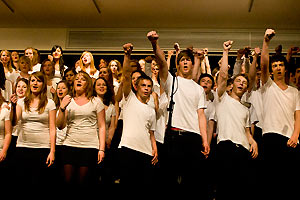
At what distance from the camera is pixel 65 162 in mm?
3102

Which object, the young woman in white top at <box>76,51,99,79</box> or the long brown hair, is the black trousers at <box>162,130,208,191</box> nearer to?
the long brown hair

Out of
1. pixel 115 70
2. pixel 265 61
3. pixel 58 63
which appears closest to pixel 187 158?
pixel 265 61

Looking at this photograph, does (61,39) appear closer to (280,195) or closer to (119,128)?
(119,128)

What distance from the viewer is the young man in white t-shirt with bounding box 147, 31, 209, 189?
10.3ft

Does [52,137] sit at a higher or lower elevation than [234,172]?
higher

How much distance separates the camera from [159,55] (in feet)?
10.0

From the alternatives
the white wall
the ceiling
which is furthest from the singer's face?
the white wall

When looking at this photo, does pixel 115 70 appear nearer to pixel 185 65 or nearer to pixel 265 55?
pixel 185 65

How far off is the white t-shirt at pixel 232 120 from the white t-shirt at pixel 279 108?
0.20 m

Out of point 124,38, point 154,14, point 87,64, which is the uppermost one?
point 154,14

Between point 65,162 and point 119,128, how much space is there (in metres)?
1.03

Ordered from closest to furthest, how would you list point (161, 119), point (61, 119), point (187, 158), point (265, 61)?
1. point (187, 158)
2. point (61, 119)
3. point (265, 61)
4. point (161, 119)

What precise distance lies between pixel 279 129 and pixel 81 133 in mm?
1797

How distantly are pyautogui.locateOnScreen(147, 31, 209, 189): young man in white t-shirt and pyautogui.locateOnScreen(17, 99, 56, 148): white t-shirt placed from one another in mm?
1109
